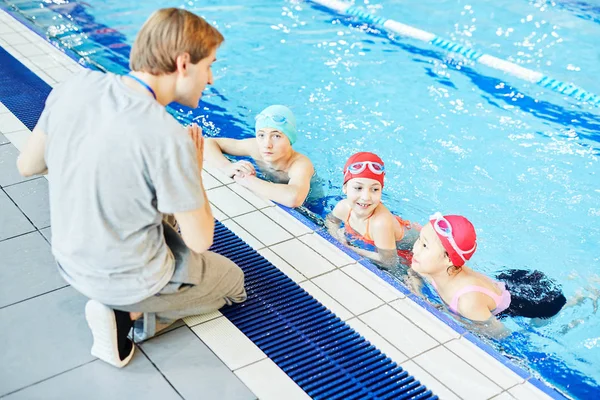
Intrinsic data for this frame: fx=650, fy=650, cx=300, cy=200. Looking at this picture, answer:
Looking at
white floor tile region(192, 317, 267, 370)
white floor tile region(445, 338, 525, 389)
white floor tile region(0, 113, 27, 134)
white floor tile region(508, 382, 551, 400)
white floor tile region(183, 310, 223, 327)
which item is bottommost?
white floor tile region(0, 113, 27, 134)

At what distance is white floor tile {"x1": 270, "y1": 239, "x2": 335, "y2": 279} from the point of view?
3.64m

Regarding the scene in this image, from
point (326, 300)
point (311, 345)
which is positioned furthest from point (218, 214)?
point (311, 345)

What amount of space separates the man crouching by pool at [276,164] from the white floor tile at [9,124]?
1399 mm

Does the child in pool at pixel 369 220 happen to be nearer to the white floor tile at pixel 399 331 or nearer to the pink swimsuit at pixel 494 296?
the pink swimsuit at pixel 494 296

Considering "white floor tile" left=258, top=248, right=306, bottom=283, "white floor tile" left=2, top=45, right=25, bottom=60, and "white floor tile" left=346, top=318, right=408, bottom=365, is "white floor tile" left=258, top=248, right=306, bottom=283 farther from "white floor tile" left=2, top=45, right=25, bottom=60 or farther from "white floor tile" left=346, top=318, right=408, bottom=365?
"white floor tile" left=2, top=45, right=25, bottom=60

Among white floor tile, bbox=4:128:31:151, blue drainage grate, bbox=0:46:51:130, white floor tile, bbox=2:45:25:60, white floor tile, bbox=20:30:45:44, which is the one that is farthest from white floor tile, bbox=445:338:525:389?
white floor tile, bbox=20:30:45:44

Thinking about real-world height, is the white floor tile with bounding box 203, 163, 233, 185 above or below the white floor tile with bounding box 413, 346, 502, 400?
below

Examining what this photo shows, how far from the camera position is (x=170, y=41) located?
2.29m

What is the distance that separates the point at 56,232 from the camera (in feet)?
8.42

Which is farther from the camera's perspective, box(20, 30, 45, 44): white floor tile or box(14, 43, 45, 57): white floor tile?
box(20, 30, 45, 44): white floor tile

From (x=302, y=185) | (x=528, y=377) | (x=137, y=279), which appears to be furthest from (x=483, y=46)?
(x=137, y=279)

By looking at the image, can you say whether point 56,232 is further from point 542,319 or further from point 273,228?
point 542,319

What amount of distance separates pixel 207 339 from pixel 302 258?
3.04 ft

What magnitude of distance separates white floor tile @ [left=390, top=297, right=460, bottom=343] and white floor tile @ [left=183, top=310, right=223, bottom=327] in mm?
923
